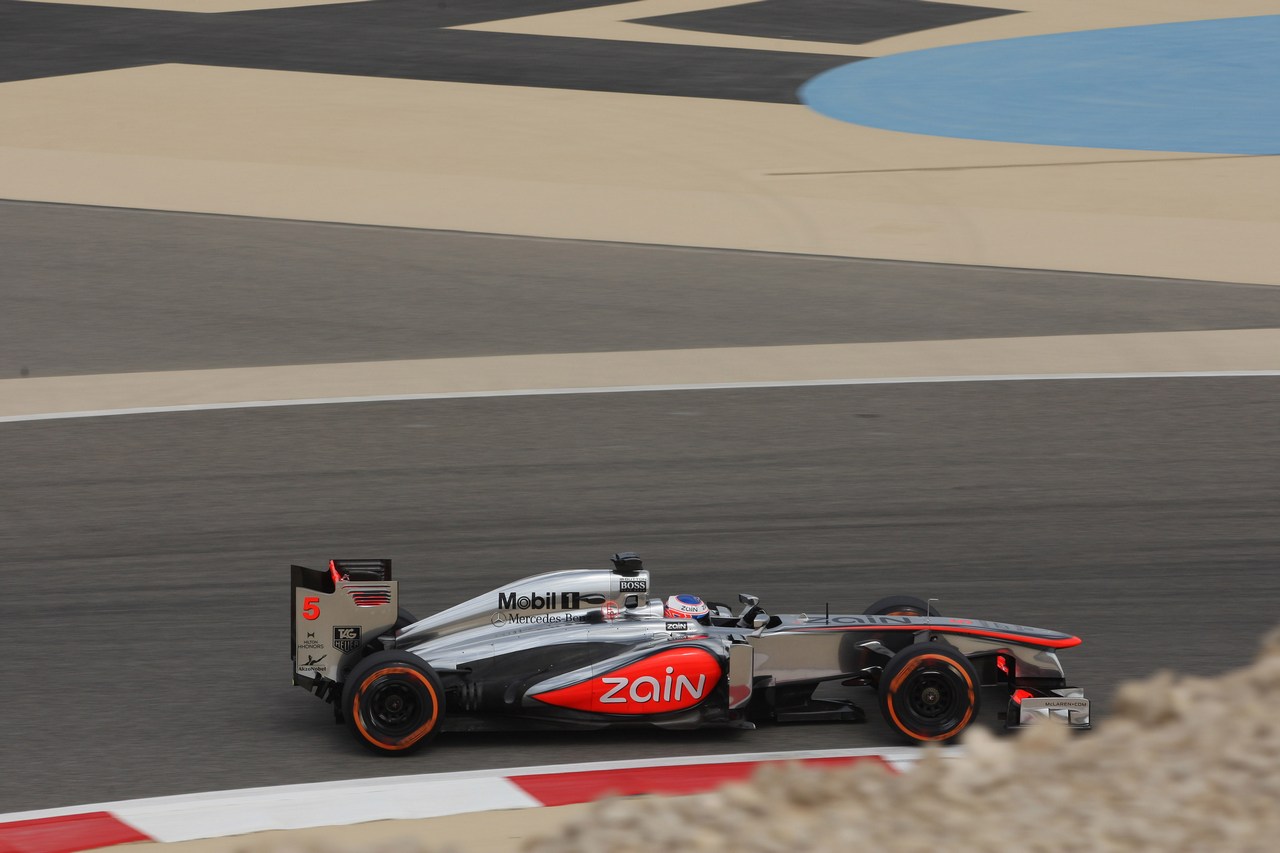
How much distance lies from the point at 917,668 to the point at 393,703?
2.06 meters

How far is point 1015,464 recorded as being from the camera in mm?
10727

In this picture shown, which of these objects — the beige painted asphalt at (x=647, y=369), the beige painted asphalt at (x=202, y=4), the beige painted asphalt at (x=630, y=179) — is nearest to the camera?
the beige painted asphalt at (x=647, y=369)

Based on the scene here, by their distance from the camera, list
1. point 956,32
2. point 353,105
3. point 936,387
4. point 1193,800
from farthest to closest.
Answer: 1. point 956,32
2. point 353,105
3. point 936,387
4. point 1193,800

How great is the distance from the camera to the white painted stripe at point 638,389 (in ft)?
39.3

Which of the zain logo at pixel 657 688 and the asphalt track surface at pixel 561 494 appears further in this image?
the asphalt track surface at pixel 561 494

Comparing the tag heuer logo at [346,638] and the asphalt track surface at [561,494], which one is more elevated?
the asphalt track surface at [561,494]

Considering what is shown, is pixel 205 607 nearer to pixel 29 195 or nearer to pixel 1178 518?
pixel 1178 518

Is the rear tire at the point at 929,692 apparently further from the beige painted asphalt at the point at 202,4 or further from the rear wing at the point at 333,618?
the beige painted asphalt at the point at 202,4

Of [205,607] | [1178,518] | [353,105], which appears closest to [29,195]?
[353,105]

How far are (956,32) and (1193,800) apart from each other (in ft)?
84.1

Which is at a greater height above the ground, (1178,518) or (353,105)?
(353,105)

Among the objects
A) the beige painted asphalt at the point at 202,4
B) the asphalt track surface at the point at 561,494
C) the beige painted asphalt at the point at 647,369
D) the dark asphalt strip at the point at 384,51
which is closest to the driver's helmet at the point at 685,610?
the asphalt track surface at the point at 561,494

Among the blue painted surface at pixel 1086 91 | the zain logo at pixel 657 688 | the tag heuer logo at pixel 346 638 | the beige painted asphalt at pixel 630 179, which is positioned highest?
the blue painted surface at pixel 1086 91

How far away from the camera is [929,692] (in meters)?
7.00
